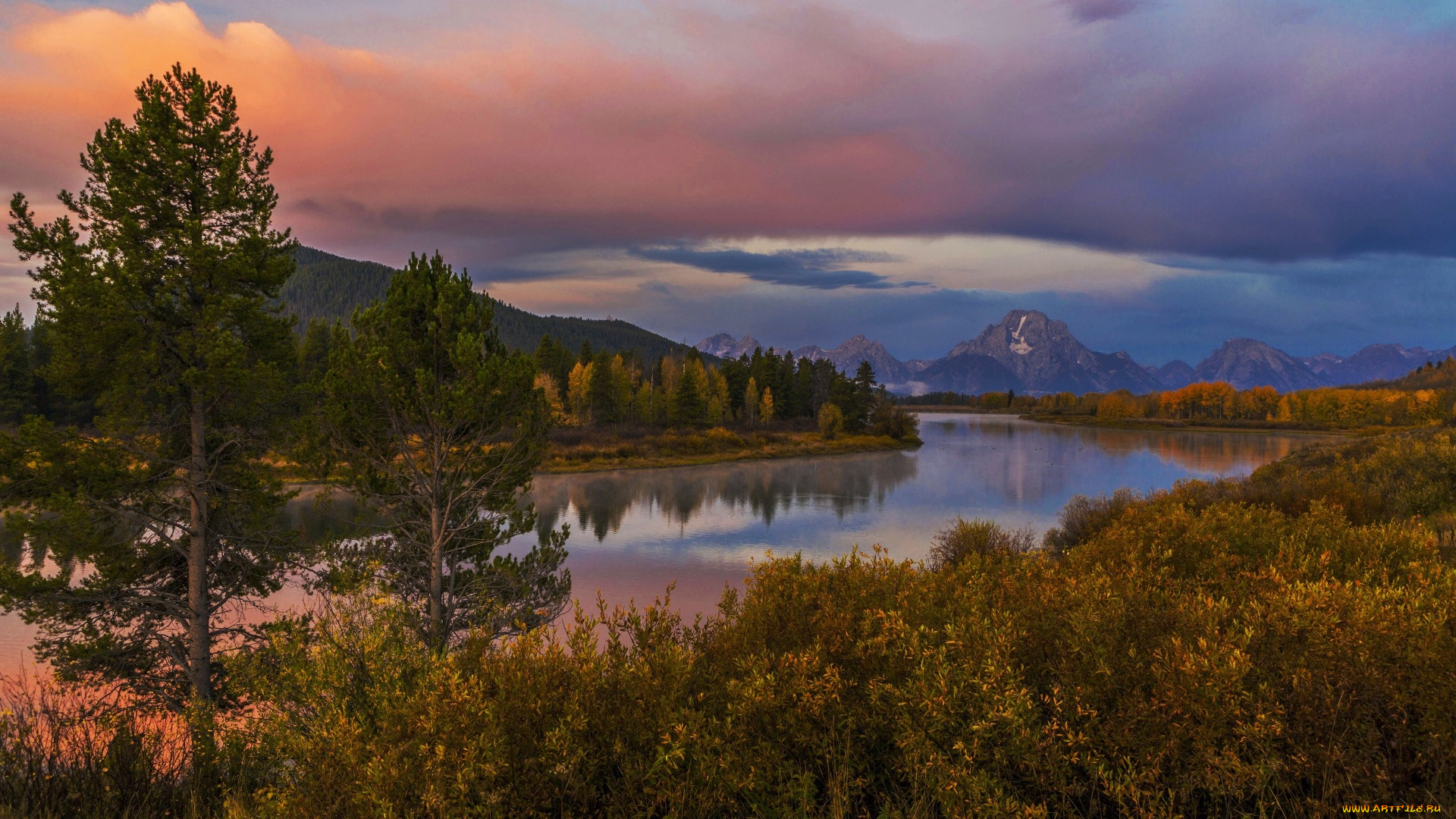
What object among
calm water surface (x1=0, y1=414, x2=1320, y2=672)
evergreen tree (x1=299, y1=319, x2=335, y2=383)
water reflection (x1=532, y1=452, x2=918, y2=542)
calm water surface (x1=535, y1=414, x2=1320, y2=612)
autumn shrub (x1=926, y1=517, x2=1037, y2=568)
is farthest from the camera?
evergreen tree (x1=299, y1=319, x2=335, y2=383)

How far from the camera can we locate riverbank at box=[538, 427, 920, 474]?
68.2 meters

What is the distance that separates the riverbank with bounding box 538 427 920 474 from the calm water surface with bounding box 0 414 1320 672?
11.2 feet

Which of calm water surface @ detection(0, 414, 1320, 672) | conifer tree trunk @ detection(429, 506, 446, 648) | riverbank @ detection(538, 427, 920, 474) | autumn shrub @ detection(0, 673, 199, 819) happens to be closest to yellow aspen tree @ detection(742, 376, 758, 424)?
riverbank @ detection(538, 427, 920, 474)

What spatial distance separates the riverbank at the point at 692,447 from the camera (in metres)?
68.2

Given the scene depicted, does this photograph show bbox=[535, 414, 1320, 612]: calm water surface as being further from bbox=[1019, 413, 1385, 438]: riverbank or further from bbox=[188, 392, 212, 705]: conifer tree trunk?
bbox=[1019, 413, 1385, 438]: riverbank

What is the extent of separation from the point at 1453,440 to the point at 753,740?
Answer: 1161 inches

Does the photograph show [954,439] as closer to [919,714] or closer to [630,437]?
[630,437]

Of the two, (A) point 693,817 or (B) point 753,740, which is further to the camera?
(B) point 753,740

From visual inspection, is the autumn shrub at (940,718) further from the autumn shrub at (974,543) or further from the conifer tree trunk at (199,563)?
the autumn shrub at (974,543)

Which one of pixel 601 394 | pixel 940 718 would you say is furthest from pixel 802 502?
pixel 601 394

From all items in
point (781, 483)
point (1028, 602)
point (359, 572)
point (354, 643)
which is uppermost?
point (1028, 602)

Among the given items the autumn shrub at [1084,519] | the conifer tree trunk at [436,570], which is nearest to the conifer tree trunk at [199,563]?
the conifer tree trunk at [436,570]

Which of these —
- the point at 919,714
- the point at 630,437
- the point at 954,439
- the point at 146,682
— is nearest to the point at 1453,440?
the point at 919,714

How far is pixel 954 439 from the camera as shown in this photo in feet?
379
